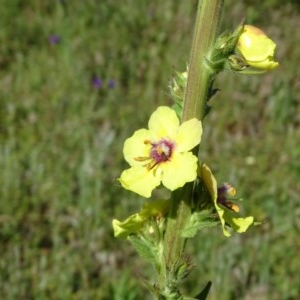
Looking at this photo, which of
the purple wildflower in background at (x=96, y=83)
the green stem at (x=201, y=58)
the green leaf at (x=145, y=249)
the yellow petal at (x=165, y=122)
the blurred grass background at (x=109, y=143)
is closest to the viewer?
the green stem at (x=201, y=58)

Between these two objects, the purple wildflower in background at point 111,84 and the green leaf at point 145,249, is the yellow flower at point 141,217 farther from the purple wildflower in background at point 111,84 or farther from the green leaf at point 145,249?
the purple wildflower in background at point 111,84

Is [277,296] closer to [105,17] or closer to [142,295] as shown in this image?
[142,295]

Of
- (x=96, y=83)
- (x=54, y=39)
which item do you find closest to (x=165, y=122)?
(x=96, y=83)

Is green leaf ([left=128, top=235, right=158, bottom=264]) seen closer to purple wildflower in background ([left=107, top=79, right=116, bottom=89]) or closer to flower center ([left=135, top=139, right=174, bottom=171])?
flower center ([left=135, top=139, right=174, bottom=171])

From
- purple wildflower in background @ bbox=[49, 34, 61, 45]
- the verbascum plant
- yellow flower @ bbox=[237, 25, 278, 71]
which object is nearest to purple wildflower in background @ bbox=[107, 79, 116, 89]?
purple wildflower in background @ bbox=[49, 34, 61, 45]

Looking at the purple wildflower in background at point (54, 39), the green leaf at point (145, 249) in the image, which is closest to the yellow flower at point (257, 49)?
the green leaf at point (145, 249)

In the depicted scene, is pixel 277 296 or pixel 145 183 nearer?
pixel 145 183

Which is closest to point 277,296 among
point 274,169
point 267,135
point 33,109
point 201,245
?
point 201,245
